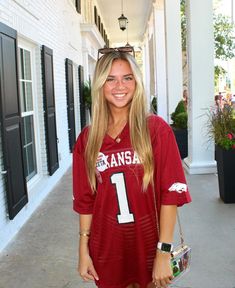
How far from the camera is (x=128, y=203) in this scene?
1.72 m

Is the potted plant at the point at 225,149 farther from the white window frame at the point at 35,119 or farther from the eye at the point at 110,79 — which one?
the eye at the point at 110,79

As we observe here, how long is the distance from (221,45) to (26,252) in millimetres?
14765

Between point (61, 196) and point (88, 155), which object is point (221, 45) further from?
point (88, 155)

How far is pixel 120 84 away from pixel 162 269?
0.82 metres

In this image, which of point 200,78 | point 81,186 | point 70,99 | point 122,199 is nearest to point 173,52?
point 70,99

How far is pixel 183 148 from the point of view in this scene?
865 cm

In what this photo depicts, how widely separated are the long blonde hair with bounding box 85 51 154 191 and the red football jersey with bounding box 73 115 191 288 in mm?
28

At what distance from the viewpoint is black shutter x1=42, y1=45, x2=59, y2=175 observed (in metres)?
5.95

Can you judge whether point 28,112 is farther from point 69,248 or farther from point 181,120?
point 181,120

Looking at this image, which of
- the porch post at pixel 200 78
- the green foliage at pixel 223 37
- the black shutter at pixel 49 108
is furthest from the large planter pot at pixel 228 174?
the green foliage at pixel 223 37

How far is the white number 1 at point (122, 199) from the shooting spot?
1.71 metres

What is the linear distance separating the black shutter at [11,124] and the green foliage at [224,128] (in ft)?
8.41

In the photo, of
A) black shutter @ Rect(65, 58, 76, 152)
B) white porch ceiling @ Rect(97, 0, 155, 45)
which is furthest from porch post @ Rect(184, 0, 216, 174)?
white porch ceiling @ Rect(97, 0, 155, 45)

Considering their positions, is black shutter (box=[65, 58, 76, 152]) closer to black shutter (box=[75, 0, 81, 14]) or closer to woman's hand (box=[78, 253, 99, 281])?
black shutter (box=[75, 0, 81, 14])
